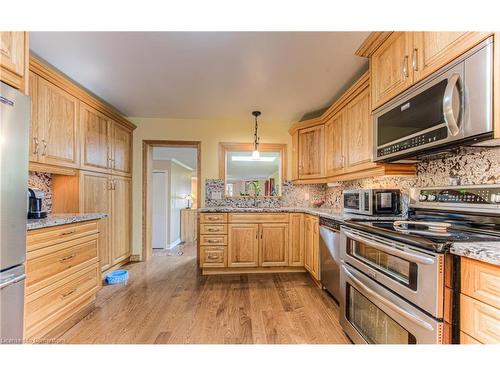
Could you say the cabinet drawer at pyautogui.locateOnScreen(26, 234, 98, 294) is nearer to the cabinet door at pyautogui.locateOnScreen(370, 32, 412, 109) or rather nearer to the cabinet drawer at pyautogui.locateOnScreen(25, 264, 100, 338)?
the cabinet drawer at pyautogui.locateOnScreen(25, 264, 100, 338)

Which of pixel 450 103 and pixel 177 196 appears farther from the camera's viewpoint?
pixel 177 196

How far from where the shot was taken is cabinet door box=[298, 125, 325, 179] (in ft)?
10.4

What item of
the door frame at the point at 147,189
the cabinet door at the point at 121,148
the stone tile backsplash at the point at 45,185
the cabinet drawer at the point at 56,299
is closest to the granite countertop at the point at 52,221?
the cabinet drawer at the point at 56,299

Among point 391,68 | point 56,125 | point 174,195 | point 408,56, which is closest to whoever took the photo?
point 408,56

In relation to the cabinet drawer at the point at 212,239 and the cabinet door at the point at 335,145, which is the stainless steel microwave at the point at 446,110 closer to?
the cabinet door at the point at 335,145

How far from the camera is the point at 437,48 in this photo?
1.25m

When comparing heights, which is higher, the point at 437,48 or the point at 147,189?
the point at 437,48

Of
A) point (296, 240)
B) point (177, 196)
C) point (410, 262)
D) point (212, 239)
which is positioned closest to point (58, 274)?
point (212, 239)

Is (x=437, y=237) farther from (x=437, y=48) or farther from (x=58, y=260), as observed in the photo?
(x=58, y=260)

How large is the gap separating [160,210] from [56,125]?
9.85 ft
